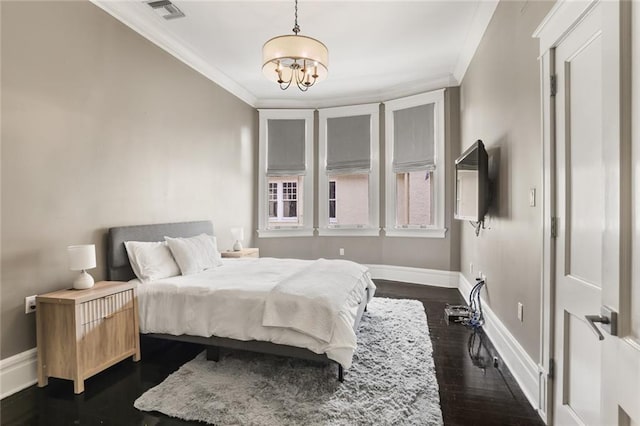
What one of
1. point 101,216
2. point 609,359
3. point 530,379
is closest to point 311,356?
point 530,379

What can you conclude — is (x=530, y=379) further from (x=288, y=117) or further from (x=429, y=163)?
(x=288, y=117)

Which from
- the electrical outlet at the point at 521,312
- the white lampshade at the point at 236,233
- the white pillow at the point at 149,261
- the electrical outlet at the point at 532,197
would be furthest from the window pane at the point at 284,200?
the electrical outlet at the point at 532,197

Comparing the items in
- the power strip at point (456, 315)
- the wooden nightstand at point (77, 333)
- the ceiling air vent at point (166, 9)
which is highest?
the ceiling air vent at point (166, 9)

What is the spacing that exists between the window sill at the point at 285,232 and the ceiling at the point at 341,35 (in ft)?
7.99

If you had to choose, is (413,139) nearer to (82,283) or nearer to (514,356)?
(514,356)

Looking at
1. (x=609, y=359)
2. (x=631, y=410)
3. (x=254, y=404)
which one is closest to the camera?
(x=631, y=410)

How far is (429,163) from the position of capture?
5.07m

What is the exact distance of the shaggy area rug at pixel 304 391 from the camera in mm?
1861

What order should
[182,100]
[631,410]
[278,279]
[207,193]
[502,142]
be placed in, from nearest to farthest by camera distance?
[631,410] → [502,142] → [278,279] → [182,100] → [207,193]

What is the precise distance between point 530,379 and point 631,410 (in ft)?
4.86

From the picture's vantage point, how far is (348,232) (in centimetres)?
570

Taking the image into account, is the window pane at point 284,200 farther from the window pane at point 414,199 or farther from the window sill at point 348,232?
the window pane at point 414,199

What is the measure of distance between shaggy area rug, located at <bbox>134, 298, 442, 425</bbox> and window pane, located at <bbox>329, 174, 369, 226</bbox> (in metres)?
3.06

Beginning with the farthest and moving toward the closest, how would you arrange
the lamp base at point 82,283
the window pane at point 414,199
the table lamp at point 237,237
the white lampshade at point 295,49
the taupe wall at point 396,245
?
the window pane at point 414,199 → the taupe wall at point 396,245 → the table lamp at point 237,237 → the white lampshade at point 295,49 → the lamp base at point 82,283
